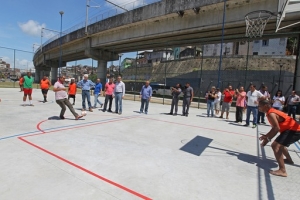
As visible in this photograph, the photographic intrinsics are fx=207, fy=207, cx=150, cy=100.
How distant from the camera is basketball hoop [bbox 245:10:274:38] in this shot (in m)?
13.8

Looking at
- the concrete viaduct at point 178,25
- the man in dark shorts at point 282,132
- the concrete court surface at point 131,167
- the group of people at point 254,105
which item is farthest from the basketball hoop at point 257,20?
the man in dark shorts at point 282,132

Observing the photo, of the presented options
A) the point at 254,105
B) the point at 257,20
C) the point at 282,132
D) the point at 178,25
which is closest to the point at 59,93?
the point at 282,132

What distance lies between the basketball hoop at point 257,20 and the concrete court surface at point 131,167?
1077 centimetres

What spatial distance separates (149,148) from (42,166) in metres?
2.38

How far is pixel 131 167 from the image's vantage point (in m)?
3.86

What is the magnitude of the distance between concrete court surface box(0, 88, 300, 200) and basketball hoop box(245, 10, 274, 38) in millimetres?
10768

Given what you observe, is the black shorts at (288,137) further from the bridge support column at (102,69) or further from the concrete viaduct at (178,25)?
the bridge support column at (102,69)

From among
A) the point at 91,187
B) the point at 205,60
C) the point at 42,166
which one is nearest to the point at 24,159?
the point at 42,166

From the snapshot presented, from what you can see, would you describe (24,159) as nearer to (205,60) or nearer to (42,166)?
(42,166)

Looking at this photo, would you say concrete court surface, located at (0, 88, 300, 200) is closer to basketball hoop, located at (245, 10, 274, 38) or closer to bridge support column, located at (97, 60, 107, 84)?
basketball hoop, located at (245, 10, 274, 38)

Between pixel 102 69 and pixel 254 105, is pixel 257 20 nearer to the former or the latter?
pixel 254 105

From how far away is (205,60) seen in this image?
4753cm

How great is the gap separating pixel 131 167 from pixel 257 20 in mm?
14484

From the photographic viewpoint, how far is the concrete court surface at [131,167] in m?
3.02
